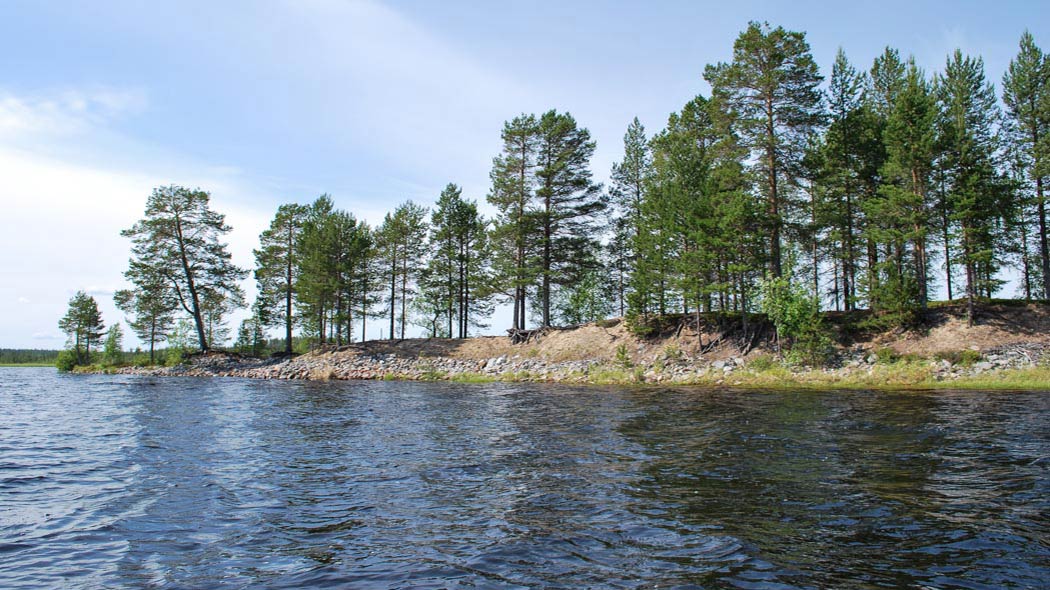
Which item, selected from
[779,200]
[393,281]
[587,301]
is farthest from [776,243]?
[393,281]

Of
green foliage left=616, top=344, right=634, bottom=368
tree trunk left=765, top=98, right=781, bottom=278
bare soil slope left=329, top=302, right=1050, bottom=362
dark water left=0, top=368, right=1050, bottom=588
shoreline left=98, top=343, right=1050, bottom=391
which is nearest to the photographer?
dark water left=0, top=368, right=1050, bottom=588

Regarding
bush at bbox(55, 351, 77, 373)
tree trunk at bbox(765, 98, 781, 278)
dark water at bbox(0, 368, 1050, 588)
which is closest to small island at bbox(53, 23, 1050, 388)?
tree trunk at bbox(765, 98, 781, 278)

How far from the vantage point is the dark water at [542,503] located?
5438 mm

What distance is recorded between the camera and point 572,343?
4109cm

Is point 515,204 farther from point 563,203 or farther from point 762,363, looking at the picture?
point 762,363

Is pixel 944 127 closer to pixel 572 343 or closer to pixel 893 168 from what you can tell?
pixel 893 168

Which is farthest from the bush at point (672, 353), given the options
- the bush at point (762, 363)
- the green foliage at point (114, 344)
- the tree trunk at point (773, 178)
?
the green foliage at point (114, 344)

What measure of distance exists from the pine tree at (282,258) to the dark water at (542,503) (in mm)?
43522

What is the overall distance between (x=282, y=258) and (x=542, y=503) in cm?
5729

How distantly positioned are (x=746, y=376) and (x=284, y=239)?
4867 cm

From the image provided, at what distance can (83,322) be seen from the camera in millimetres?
84062

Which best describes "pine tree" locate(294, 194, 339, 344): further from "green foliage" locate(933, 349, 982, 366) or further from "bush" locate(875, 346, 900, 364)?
"green foliage" locate(933, 349, 982, 366)

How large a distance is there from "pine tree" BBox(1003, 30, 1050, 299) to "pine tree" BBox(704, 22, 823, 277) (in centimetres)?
1431

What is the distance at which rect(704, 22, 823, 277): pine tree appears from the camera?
33.3m
